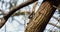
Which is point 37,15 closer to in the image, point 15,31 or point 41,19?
point 41,19

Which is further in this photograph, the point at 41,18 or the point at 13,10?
the point at 41,18

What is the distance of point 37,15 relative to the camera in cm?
164

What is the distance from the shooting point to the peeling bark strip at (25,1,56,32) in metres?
1.60

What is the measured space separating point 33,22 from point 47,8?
17 centimetres

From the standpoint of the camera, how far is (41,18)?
5.30 feet

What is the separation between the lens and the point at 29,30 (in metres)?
1.61

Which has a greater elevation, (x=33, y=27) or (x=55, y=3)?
(x=55, y=3)

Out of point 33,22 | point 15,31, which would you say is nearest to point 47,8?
point 33,22

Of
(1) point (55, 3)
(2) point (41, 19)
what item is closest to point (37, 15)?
(2) point (41, 19)

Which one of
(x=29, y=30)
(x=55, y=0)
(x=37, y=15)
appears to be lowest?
(x=29, y=30)

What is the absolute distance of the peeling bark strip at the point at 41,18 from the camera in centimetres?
160

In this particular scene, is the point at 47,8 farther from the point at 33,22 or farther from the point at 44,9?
the point at 33,22

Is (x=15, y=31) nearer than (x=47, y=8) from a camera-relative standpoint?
No

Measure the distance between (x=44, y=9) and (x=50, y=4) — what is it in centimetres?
7
